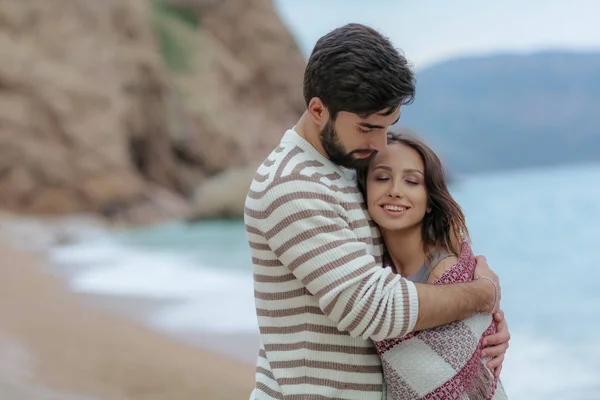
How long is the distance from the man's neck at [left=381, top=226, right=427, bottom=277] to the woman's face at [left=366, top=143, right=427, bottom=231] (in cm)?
2

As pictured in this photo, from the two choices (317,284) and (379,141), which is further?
(379,141)

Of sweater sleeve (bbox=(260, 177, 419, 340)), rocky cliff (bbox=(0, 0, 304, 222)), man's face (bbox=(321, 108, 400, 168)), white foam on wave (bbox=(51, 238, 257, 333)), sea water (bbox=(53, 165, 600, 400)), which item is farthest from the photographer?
rocky cliff (bbox=(0, 0, 304, 222))

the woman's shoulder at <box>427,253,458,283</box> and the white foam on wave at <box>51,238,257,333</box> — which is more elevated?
the white foam on wave at <box>51,238,257,333</box>

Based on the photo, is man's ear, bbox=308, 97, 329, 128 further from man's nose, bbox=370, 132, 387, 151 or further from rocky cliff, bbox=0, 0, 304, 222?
rocky cliff, bbox=0, 0, 304, 222

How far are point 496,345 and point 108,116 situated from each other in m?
19.7

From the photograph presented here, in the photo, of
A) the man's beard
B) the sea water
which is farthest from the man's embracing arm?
the sea water

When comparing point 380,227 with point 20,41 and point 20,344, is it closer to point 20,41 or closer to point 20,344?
point 20,344

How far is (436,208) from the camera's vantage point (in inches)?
81.0

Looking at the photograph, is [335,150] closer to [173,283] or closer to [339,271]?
[339,271]

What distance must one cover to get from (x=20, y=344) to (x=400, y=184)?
484cm

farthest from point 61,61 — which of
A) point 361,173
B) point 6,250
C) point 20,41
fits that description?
point 361,173

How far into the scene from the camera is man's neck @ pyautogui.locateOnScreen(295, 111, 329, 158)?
1.95m

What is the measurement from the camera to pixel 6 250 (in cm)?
1241

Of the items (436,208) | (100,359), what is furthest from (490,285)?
(100,359)
